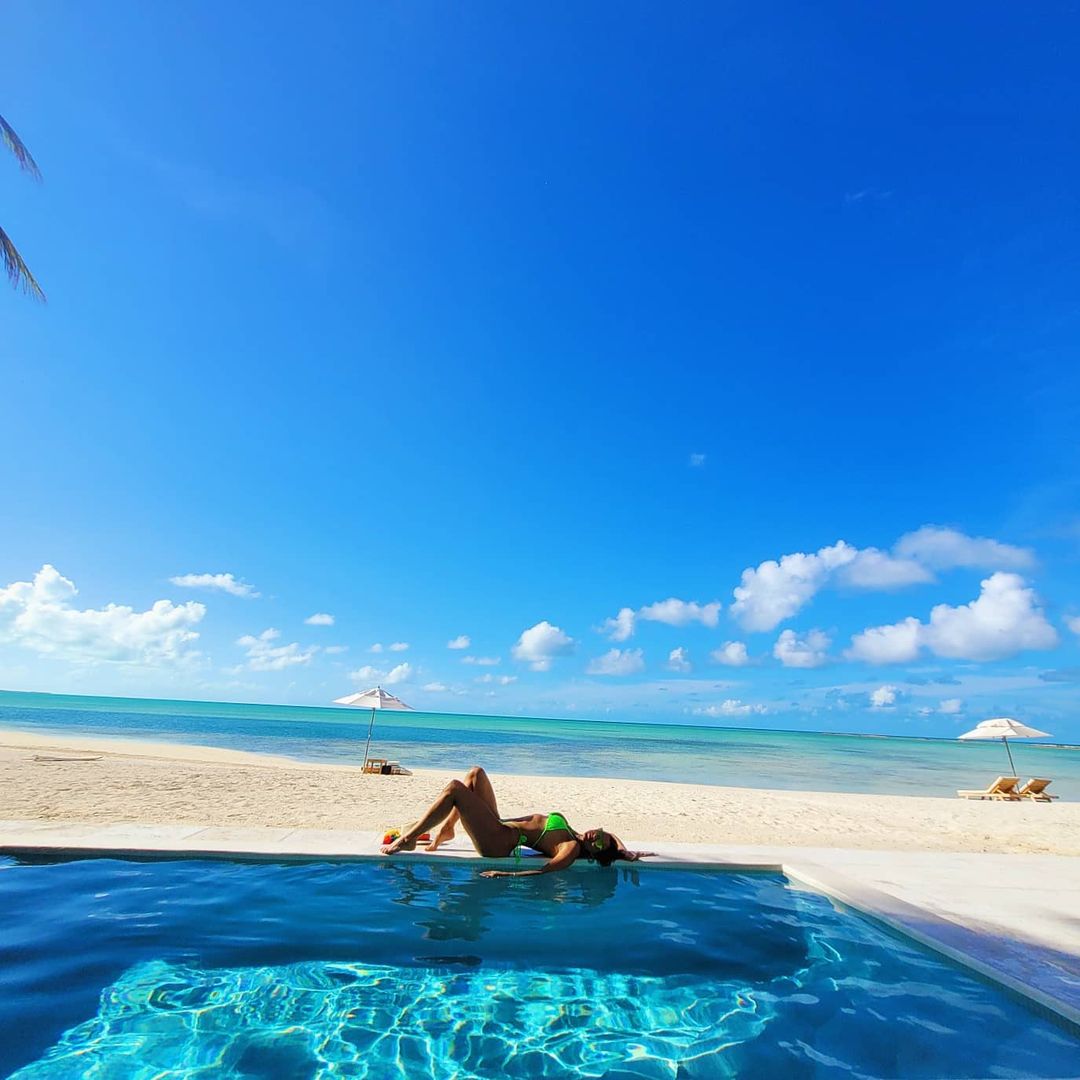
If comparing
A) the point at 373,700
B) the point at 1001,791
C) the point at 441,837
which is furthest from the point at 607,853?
the point at 1001,791

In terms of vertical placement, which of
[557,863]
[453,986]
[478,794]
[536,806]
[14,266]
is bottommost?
[453,986]

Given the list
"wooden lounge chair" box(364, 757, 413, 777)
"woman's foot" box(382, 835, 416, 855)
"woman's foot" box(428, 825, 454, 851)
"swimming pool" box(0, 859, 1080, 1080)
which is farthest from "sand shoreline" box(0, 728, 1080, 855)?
"swimming pool" box(0, 859, 1080, 1080)

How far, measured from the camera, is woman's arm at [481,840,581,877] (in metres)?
6.43

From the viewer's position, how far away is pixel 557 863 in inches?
259

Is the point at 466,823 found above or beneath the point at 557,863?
above

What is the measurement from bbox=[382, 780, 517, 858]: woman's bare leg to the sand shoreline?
3160 millimetres

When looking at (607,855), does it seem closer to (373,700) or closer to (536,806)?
(536,806)

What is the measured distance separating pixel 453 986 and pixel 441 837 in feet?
9.37

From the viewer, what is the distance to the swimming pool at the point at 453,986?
3.58m

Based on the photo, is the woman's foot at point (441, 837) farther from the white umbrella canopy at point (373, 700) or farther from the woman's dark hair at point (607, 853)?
the white umbrella canopy at point (373, 700)

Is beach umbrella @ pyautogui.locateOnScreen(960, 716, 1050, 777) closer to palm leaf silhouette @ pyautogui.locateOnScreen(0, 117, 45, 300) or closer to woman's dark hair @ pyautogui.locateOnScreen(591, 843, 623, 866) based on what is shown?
woman's dark hair @ pyautogui.locateOnScreen(591, 843, 623, 866)

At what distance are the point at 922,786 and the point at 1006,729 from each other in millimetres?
5604

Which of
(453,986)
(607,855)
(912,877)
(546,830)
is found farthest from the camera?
(912,877)

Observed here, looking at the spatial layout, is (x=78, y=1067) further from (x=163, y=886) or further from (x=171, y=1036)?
(x=163, y=886)
